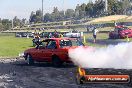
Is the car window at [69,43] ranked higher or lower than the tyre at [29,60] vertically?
higher

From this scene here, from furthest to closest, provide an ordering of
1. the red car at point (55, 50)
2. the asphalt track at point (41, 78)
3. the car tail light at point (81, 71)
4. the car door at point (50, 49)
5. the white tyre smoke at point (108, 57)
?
the car door at point (50, 49) < the red car at point (55, 50) < the asphalt track at point (41, 78) < the white tyre smoke at point (108, 57) < the car tail light at point (81, 71)

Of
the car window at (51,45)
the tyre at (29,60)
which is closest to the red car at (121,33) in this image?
the tyre at (29,60)

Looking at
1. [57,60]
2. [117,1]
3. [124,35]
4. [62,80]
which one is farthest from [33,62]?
[117,1]

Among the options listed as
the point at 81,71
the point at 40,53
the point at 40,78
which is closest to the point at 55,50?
the point at 40,53

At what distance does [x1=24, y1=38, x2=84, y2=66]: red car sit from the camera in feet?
59.5

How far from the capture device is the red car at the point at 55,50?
1814 centimetres

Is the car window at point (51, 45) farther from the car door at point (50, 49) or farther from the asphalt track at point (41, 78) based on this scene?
the asphalt track at point (41, 78)

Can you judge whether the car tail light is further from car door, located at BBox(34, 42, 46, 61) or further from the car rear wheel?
the car rear wheel

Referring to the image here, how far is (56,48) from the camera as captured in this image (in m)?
18.6

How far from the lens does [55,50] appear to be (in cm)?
1864

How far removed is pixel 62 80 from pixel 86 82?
5.54 meters

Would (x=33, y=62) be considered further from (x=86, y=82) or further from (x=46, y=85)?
(x=86, y=82)

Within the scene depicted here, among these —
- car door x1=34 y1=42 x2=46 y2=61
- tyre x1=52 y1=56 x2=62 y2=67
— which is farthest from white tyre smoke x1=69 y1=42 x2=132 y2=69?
car door x1=34 y1=42 x2=46 y2=61

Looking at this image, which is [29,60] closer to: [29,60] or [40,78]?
[29,60]
